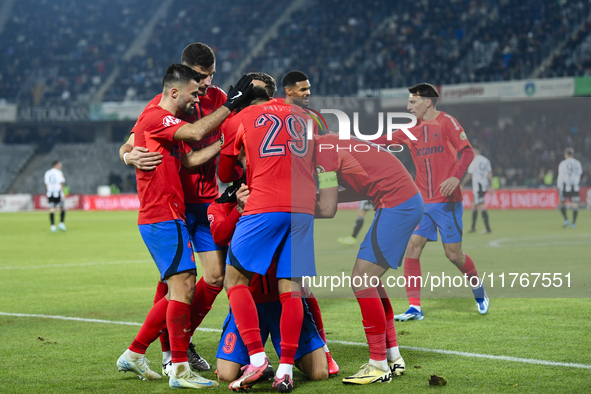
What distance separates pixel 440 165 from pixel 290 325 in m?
3.23

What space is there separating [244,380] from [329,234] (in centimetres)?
1373

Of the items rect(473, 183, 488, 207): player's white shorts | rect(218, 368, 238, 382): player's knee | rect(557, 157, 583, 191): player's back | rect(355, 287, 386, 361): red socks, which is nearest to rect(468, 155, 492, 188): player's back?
rect(473, 183, 488, 207): player's white shorts

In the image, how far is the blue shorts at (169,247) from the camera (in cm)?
434

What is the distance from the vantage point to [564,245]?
42.9ft

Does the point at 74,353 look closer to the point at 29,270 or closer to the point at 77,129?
the point at 29,270

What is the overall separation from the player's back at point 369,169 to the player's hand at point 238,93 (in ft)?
1.96

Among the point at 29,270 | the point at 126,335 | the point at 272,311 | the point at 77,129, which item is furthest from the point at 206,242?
the point at 77,129

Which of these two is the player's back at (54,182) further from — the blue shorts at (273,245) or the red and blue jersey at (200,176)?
the blue shorts at (273,245)

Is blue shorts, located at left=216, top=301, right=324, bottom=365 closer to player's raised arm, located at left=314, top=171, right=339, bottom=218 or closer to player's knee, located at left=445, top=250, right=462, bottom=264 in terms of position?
player's raised arm, located at left=314, top=171, right=339, bottom=218

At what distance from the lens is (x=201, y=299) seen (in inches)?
192

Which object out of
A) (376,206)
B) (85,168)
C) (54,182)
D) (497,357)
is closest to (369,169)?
(376,206)

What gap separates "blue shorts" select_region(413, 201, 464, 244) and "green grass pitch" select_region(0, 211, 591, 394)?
0.80 metres

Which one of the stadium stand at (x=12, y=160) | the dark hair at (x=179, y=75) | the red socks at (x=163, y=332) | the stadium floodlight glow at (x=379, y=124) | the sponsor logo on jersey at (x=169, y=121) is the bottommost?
the red socks at (x=163, y=332)

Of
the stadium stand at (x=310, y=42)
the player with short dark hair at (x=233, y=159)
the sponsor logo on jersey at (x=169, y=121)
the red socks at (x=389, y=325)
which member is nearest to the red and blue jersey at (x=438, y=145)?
the red socks at (x=389, y=325)
